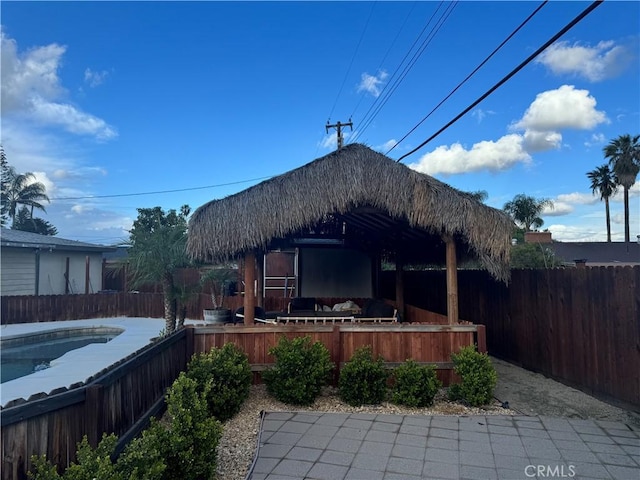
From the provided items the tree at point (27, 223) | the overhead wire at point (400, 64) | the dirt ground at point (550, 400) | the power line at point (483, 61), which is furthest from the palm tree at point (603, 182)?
the tree at point (27, 223)

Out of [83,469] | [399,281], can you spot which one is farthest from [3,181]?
[83,469]

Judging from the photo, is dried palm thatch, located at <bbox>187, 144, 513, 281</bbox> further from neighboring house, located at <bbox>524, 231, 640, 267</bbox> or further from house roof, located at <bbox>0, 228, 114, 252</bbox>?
neighboring house, located at <bbox>524, 231, 640, 267</bbox>

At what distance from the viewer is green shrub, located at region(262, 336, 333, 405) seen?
5.09m

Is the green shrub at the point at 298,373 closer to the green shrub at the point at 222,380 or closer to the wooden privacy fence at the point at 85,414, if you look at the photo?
the green shrub at the point at 222,380

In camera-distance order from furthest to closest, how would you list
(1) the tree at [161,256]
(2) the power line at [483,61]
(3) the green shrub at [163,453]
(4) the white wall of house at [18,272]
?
(4) the white wall of house at [18,272]
(1) the tree at [161,256]
(2) the power line at [483,61]
(3) the green shrub at [163,453]

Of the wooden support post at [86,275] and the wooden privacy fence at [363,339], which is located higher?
the wooden support post at [86,275]

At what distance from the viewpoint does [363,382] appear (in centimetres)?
516

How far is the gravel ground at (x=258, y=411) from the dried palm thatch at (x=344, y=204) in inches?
87.3

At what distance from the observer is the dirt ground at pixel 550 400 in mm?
4836

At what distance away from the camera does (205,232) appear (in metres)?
6.07

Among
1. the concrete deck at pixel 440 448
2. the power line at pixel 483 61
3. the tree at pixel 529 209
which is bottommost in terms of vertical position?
the concrete deck at pixel 440 448

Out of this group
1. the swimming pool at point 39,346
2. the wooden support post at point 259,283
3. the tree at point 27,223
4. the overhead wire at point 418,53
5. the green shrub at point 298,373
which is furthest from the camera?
the tree at point 27,223

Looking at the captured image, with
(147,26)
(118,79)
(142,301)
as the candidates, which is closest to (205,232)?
(147,26)

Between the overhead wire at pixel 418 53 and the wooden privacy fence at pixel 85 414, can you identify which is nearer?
the wooden privacy fence at pixel 85 414
